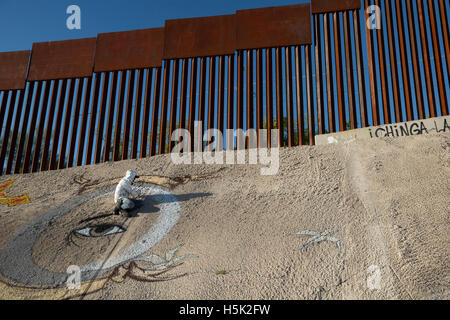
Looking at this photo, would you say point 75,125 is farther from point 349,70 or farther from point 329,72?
point 349,70

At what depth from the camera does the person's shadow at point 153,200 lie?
22.2ft

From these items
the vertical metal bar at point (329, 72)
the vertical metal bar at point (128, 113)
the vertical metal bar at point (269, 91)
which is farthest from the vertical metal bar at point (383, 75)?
the vertical metal bar at point (128, 113)

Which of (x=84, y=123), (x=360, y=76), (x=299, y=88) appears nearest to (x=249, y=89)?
(x=299, y=88)

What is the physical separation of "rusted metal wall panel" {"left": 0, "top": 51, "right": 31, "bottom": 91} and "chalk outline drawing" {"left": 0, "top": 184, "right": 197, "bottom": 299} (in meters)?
6.26

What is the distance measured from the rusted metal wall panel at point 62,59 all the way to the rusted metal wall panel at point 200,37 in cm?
234

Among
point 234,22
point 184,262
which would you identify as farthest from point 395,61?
point 184,262

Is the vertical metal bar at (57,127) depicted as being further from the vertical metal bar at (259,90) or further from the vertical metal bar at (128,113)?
the vertical metal bar at (259,90)

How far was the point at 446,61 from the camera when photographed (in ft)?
27.4

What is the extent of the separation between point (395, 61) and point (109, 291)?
7540 millimetres

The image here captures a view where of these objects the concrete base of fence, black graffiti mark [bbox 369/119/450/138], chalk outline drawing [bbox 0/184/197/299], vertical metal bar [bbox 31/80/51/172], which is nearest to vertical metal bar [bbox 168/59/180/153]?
chalk outline drawing [bbox 0/184/197/299]

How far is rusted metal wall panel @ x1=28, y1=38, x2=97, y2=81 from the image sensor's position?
10.6m

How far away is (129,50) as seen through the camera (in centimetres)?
1031

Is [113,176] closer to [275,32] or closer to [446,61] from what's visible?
[275,32]

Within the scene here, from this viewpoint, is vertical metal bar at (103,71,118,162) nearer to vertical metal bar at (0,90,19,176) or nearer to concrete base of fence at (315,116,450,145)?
vertical metal bar at (0,90,19,176)
